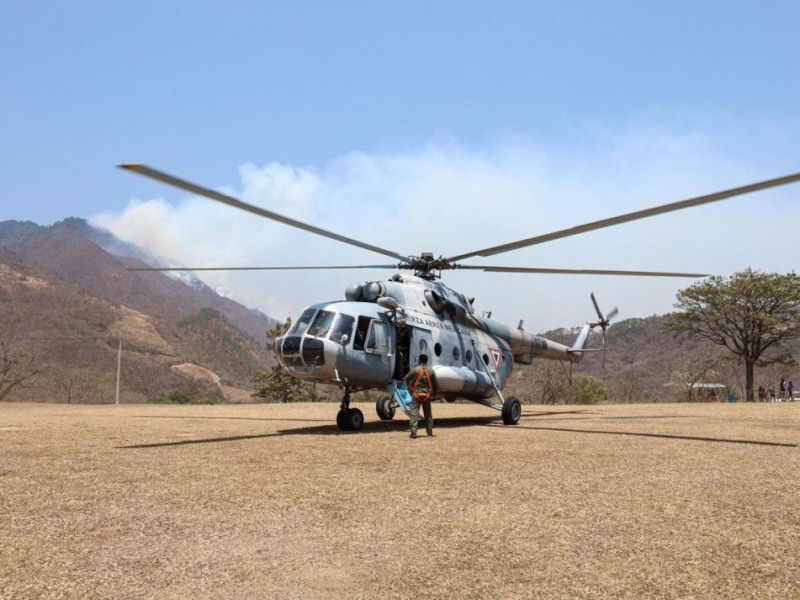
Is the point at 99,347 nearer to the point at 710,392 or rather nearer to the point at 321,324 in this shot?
the point at 710,392

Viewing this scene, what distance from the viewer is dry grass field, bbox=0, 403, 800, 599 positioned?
401 centimetres

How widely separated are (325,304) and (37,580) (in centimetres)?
941

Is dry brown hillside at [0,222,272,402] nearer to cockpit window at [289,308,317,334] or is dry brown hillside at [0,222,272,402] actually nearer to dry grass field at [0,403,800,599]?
cockpit window at [289,308,317,334]

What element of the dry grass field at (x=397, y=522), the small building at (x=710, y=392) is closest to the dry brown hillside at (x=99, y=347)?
the small building at (x=710, y=392)

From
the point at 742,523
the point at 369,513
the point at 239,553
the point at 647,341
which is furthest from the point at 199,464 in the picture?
the point at 647,341

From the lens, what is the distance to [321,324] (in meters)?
12.7

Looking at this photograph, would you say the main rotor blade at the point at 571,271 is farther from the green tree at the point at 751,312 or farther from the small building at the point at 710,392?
the small building at the point at 710,392

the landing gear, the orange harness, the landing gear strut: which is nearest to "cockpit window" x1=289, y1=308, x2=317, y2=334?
the landing gear strut

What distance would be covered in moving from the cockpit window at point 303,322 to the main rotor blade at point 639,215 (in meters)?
3.96

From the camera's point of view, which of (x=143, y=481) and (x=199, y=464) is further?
(x=199, y=464)

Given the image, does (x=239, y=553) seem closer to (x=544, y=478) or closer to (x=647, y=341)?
(x=544, y=478)

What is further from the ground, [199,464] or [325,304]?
[325,304]

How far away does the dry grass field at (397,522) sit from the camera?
13.2 ft

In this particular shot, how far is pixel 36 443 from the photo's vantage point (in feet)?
34.6
